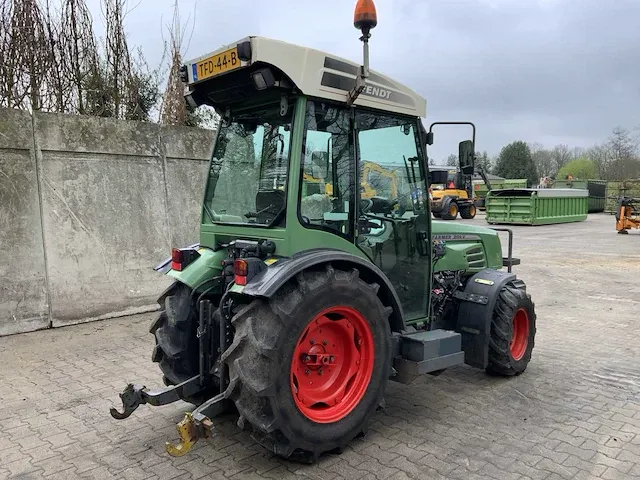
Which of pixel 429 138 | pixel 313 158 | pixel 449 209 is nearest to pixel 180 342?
pixel 313 158

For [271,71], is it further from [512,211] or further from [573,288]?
[512,211]

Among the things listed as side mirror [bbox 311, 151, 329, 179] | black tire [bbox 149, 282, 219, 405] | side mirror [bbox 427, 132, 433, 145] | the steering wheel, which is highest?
side mirror [bbox 427, 132, 433, 145]

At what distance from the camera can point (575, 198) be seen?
24.7 m

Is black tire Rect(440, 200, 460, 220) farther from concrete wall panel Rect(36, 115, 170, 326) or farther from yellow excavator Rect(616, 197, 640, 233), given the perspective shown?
concrete wall panel Rect(36, 115, 170, 326)

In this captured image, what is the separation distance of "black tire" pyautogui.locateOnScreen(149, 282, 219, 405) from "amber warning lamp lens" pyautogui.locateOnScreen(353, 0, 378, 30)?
7.13ft

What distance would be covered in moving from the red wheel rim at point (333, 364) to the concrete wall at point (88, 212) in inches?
173

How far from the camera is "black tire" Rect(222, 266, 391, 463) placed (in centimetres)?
286

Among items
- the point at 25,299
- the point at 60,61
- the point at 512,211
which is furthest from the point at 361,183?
the point at 512,211

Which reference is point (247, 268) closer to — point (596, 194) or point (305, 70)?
point (305, 70)

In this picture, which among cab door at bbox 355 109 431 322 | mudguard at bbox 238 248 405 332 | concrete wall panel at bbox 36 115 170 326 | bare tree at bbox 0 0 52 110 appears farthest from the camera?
bare tree at bbox 0 0 52 110

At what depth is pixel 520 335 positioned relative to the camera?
4816mm

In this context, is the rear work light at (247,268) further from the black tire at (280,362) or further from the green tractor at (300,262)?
the black tire at (280,362)

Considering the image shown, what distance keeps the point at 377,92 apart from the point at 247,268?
5.21 feet

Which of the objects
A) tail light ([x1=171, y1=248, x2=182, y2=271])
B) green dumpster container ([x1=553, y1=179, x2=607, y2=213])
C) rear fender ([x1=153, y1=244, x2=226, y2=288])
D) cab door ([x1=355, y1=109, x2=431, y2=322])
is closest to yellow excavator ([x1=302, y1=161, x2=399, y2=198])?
cab door ([x1=355, y1=109, x2=431, y2=322])
